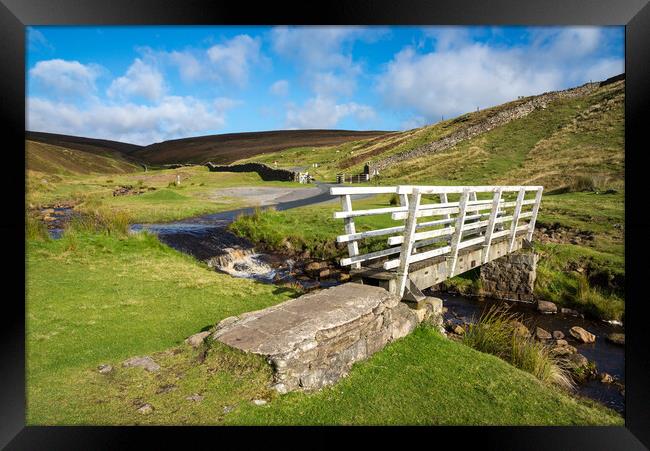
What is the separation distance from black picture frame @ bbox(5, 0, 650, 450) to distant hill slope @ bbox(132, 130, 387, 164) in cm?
7660

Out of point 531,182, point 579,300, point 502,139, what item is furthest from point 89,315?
point 502,139

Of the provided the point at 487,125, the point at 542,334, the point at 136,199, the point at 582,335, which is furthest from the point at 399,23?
the point at 487,125

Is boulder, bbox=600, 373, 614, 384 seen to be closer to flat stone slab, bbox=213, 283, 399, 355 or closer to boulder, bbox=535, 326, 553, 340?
boulder, bbox=535, 326, 553, 340

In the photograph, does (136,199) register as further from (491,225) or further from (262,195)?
(491,225)

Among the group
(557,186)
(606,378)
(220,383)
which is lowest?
(606,378)

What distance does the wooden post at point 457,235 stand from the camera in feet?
26.3

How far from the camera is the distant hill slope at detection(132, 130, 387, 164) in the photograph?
285ft

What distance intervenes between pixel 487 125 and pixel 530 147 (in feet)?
49.4

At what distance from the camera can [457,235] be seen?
8.45m

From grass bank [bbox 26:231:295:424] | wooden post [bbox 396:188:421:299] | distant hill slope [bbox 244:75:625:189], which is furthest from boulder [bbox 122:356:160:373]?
distant hill slope [bbox 244:75:625:189]

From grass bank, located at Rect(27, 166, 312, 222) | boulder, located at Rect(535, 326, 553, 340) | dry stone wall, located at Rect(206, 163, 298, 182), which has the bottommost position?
boulder, located at Rect(535, 326, 553, 340)

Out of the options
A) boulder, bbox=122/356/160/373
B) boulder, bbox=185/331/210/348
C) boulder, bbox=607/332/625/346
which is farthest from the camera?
boulder, bbox=607/332/625/346

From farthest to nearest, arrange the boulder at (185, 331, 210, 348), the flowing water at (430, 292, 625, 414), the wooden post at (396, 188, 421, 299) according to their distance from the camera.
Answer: the flowing water at (430, 292, 625, 414) < the wooden post at (396, 188, 421, 299) < the boulder at (185, 331, 210, 348)

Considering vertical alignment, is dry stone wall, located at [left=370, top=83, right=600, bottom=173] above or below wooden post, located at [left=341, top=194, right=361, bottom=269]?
above
